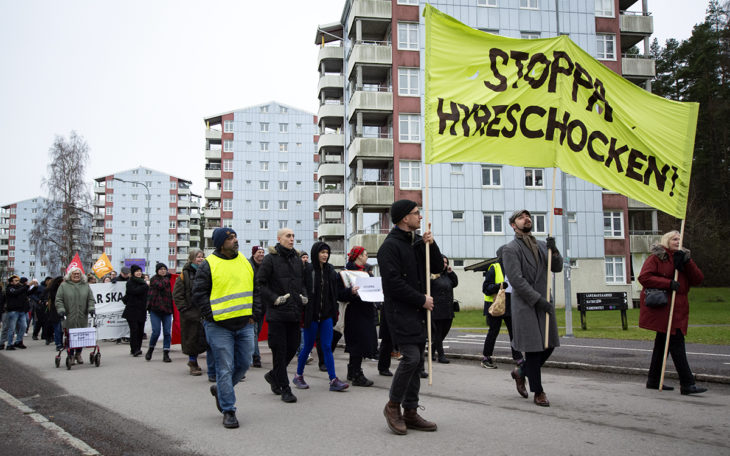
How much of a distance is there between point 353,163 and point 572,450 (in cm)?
4200

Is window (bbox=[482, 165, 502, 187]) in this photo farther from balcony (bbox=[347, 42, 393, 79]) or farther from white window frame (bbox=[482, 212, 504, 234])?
balcony (bbox=[347, 42, 393, 79])

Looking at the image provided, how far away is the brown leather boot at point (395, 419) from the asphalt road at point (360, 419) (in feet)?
0.30

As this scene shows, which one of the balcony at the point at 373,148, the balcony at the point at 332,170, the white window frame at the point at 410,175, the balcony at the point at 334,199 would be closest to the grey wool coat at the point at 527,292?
the white window frame at the point at 410,175

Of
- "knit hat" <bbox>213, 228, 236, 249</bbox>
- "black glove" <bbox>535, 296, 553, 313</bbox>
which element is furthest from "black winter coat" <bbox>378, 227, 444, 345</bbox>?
"knit hat" <bbox>213, 228, 236, 249</bbox>

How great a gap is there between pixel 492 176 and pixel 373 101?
9608 millimetres

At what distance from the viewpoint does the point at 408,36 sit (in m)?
43.9

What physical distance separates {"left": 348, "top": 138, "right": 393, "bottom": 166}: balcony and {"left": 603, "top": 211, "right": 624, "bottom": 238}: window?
1573 centimetres

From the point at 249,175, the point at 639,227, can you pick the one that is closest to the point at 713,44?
the point at 639,227

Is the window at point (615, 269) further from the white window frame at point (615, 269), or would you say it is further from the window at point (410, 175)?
the window at point (410, 175)

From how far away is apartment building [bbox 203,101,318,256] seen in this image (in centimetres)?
8819

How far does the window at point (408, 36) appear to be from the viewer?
43719 mm

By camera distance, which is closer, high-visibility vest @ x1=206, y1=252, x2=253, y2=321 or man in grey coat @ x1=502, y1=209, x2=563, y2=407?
high-visibility vest @ x1=206, y1=252, x2=253, y2=321

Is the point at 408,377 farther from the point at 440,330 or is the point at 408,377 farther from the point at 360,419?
the point at 440,330

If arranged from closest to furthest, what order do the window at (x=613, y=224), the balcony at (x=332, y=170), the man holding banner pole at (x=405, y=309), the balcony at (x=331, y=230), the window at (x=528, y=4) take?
the man holding banner pole at (x=405, y=309) → the window at (x=528, y=4) → the window at (x=613, y=224) → the balcony at (x=332, y=170) → the balcony at (x=331, y=230)
